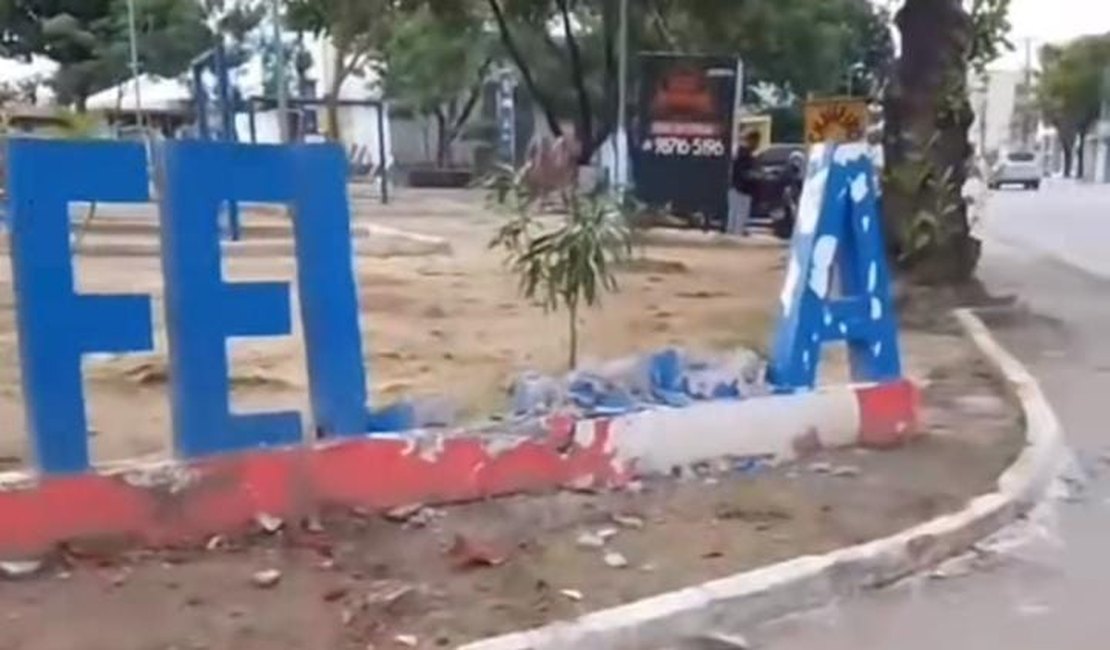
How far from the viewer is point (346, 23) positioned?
29.8m

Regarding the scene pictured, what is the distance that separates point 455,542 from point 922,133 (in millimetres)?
10228

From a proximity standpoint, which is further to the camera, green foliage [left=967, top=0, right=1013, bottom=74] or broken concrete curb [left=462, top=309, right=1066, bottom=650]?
green foliage [left=967, top=0, right=1013, bottom=74]

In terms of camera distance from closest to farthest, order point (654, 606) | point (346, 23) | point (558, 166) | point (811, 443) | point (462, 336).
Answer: point (654, 606), point (811, 443), point (558, 166), point (462, 336), point (346, 23)

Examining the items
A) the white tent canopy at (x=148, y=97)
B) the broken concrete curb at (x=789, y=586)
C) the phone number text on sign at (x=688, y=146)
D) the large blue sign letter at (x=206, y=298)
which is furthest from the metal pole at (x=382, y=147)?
the large blue sign letter at (x=206, y=298)

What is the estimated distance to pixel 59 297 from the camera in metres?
5.86

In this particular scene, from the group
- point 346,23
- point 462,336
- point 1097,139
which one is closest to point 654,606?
point 462,336

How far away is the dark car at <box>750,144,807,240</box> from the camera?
1142 inches

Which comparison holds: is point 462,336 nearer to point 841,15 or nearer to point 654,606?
point 654,606

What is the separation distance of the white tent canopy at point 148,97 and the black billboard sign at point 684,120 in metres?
11.6

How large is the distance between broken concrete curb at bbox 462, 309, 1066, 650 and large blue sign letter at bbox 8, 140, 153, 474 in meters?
1.70

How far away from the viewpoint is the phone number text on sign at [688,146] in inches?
1049

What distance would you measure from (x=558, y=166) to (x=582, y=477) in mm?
2942

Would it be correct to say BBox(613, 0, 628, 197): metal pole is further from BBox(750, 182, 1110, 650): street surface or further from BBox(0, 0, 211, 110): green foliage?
BBox(0, 0, 211, 110): green foliage

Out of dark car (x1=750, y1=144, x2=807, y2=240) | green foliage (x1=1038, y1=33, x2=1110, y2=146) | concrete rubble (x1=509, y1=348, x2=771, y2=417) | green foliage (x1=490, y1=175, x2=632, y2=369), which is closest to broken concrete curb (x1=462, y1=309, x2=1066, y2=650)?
concrete rubble (x1=509, y1=348, x2=771, y2=417)
